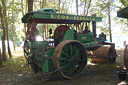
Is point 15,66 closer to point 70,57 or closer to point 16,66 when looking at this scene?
point 16,66

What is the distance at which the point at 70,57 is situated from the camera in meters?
5.64

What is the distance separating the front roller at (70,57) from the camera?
5220 mm

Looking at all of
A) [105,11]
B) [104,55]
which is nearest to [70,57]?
[104,55]

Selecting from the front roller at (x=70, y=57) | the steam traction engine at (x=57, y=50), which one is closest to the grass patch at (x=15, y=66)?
the steam traction engine at (x=57, y=50)

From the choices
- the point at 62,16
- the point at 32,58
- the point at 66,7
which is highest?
the point at 66,7

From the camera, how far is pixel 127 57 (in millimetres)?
4965

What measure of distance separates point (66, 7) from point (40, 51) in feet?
50.7

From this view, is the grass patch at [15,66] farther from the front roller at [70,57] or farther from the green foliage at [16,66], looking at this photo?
the front roller at [70,57]

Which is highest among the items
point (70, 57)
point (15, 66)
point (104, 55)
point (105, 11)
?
point (105, 11)

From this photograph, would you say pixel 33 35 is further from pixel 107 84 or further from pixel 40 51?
pixel 107 84

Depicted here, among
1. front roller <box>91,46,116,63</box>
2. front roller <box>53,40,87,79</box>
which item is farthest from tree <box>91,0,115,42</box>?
front roller <box>53,40,87,79</box>

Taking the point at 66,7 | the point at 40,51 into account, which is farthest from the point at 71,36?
the point at 66,7

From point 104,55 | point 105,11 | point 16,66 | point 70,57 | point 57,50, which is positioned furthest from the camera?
point 105,11

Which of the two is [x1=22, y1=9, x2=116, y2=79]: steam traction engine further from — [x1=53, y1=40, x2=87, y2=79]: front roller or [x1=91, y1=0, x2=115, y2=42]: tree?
[x1=91, y1=0, x2=115, y2=42]: tree
